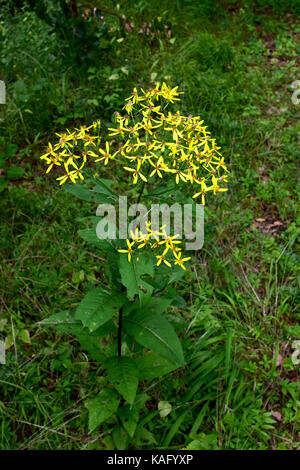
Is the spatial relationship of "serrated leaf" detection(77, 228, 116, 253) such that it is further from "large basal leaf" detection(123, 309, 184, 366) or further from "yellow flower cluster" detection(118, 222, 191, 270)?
"large basal leaf" detection(123, 309, 184, 366)

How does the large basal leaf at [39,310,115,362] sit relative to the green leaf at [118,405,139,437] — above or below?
above

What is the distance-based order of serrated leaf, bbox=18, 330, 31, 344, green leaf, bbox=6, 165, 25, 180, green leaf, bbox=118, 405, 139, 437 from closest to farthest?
1. green leaf, bbox=118, 405, 139, 437
2. serrated leaf, bbox=18, 330, 31, 344
3. green leaf, bbox=6, 165, 25, 180

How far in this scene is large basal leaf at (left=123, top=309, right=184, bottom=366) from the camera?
6.64 feet

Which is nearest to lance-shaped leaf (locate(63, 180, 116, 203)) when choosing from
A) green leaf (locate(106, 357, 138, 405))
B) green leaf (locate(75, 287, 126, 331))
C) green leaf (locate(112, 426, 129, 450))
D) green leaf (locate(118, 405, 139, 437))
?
green leaf (locate(75, 287, 126, 331))

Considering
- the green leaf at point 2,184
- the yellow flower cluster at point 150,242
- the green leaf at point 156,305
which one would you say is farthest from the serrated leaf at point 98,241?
the green leaf at point 2,184

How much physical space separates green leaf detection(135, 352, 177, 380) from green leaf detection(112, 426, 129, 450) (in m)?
0.36

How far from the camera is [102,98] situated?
14.4 feet

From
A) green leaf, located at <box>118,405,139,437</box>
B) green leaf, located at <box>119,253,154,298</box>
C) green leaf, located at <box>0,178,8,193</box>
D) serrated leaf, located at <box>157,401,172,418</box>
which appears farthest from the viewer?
green leaf, located at <box>0,178,8,193</box>

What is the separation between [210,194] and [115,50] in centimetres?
212

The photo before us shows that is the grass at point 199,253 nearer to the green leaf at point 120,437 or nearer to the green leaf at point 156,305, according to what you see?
the green leaf at point 120,437

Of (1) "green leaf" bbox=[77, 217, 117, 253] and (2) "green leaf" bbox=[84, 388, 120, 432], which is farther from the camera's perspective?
(2) "green leaf" bbox=[84, 388, 120, 432]

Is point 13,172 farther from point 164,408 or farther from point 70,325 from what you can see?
point 164,408
